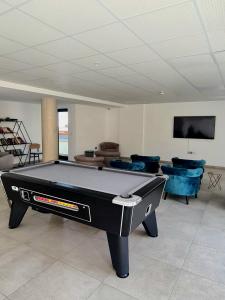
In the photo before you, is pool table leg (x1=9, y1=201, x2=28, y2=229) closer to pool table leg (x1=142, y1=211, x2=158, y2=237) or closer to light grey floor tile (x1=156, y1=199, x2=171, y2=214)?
pool table leg (x1=142, y1=211, x2=158, y2=237)

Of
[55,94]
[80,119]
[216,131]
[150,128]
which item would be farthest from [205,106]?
[55,94]

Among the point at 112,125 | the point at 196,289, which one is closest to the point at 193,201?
the point at 196,289

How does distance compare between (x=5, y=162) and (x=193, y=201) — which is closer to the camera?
(x=193, y=201)

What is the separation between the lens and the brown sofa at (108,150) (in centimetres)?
883

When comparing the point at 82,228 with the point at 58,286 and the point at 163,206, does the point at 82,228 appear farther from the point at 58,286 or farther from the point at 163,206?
the point at 163,206

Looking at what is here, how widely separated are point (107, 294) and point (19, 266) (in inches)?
40.9

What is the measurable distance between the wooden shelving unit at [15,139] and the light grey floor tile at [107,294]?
21.9 feet

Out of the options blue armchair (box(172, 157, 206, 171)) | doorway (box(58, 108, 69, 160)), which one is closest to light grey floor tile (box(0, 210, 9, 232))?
blue armchair (box(172, 157, 206, 171))

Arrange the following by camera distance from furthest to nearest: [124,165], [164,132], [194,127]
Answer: [164,132] < [194,127] < [124,165]

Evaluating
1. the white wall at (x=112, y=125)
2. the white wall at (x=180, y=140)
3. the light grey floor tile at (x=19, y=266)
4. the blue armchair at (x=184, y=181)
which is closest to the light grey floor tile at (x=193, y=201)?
the blue armchair at (x=184, y=181)

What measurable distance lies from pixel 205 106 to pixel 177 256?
6679 mm

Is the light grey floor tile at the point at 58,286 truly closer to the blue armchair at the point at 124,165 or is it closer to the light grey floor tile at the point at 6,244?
the light grey floor tile at the point at 6,244

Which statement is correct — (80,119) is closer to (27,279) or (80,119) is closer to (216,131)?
(216,131)

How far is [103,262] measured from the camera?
2.49 m
